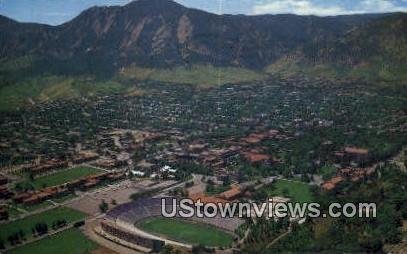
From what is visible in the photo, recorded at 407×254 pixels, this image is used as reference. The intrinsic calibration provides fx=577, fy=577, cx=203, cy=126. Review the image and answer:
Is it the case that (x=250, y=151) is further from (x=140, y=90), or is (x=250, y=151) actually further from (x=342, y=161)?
(x=140, y=90)

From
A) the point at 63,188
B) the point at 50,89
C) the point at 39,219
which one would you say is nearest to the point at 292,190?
the point at 63,188

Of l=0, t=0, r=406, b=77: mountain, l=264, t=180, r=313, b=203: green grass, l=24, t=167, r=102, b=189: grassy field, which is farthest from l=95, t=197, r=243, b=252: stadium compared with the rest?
l=0, t=0, r=406, b=77: mountain

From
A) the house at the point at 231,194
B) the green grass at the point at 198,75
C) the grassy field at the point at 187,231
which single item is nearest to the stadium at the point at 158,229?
the grassy field at the point at 187,231

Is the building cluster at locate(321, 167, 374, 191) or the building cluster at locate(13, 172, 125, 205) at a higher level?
the building cluster at locate(321, 167, 374, 191)

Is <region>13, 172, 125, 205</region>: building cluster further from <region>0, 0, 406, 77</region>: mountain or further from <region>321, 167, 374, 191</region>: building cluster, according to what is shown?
<region>0, 0, 406, 77</region>: mountain

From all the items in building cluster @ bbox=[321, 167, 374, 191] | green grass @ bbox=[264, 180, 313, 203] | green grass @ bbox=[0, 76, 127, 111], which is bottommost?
green grass @ bbox=[264, 180, 313, 203]

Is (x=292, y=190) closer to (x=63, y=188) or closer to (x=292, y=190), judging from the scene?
(x=292, y=190)

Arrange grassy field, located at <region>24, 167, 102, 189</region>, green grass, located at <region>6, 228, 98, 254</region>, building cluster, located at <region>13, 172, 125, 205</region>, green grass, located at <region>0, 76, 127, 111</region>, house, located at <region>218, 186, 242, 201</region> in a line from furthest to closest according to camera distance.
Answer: green grass, located at <region>0, 76, 127, 111</region> → grassy field, located at <region>24, 167, 102, 189</region> → building cluster, located at <region>13, 172, 125, 205</region> → house, located at <region>218, 186, 242, 201</region> → green grass, located at <region>6, 228, 98, 254</region>

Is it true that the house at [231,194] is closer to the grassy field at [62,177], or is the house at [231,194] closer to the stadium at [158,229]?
the stadium at [158,229]
